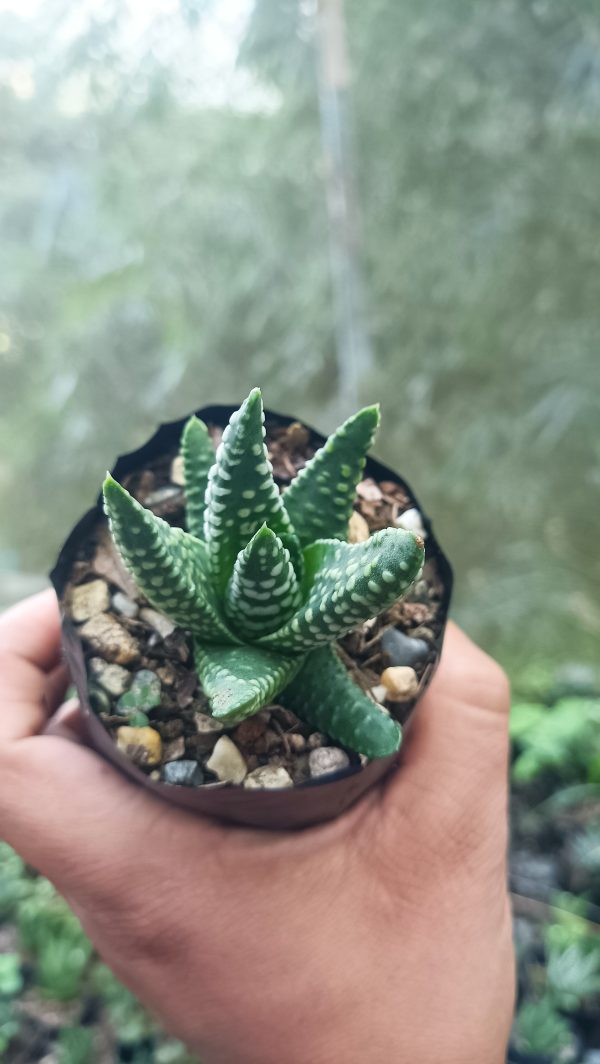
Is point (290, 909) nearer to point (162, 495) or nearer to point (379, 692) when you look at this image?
point (379, 692)

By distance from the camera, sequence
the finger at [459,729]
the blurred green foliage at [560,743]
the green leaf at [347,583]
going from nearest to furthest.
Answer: the green leaf at [347,583]
the finger at [459,729]
the blurred green foliage at [560,743]

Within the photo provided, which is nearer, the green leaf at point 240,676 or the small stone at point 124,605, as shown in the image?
the green leaf at point 240,676

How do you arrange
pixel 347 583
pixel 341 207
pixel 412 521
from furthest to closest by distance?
pixel 341 207 < pixel 412 521 < pixel 347 583

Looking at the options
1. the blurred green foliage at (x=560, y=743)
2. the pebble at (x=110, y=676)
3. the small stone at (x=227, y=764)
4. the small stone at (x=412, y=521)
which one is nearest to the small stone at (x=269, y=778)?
the small stone at (x=227, y=764)

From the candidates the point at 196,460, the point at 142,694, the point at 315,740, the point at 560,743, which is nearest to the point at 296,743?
the point at 315,740

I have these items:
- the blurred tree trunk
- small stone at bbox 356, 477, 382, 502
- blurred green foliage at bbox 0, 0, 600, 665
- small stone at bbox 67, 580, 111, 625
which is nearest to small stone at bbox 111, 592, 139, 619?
small stone at bbox 67, 580, 111, 625

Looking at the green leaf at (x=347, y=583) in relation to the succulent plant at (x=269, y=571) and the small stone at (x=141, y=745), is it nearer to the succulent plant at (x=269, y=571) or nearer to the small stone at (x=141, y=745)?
the succulent plant at (x=269, y=571)

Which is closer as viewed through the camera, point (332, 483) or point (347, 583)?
point (347, 583)
